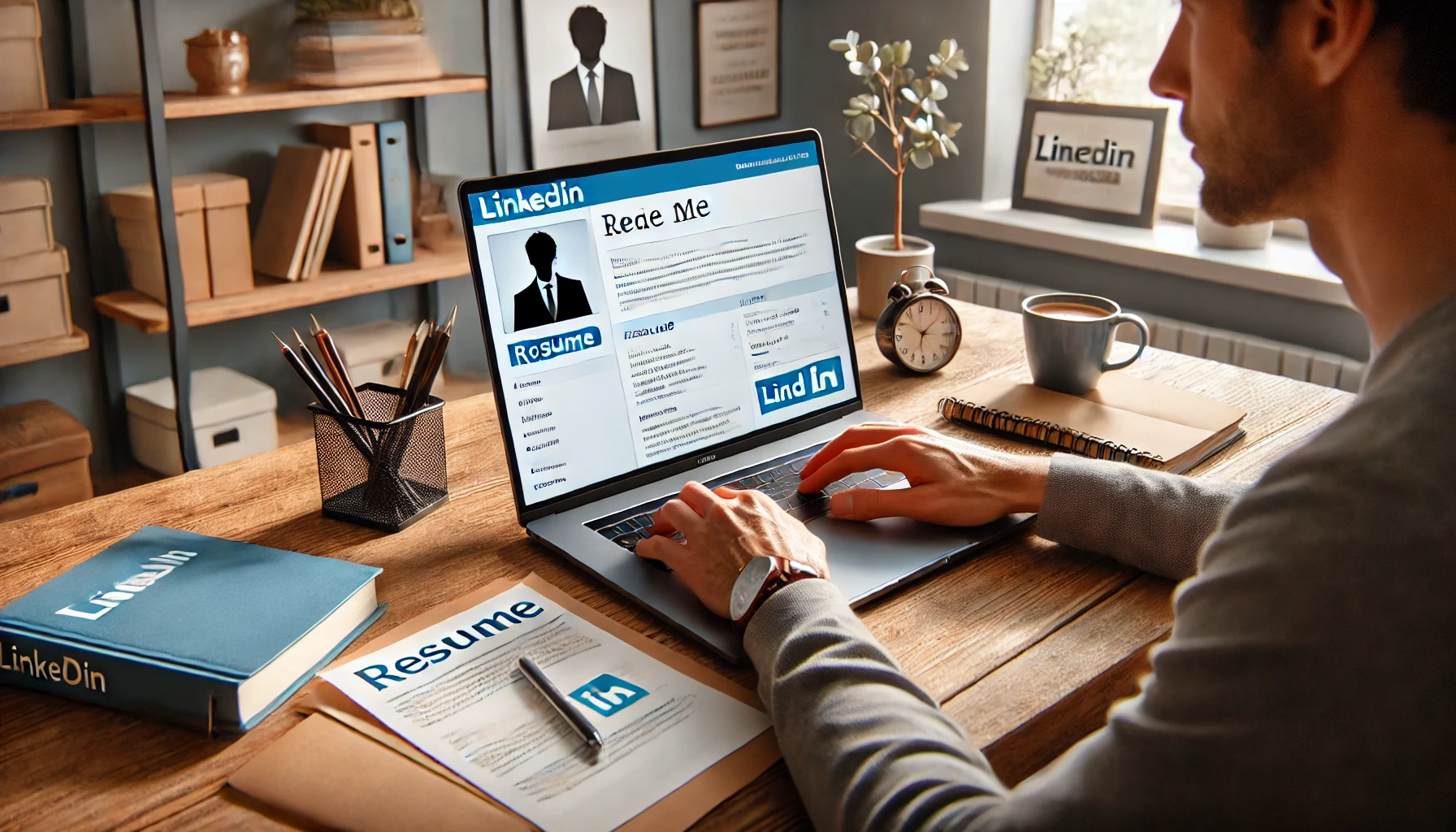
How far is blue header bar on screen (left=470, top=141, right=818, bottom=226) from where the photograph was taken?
1046 millimetres

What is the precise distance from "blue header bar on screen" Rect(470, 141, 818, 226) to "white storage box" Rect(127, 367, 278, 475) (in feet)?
5.80

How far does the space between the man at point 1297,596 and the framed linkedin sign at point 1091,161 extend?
6.71ft

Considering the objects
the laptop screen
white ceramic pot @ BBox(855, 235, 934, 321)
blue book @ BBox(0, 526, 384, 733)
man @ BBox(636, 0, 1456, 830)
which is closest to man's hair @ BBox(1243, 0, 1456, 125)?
man @ BBox(636, 0, 1456, 830)

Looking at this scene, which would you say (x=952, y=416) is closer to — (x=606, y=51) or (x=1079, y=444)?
(x=1079, y=444)

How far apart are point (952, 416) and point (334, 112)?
2.18 meters

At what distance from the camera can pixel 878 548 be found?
1.01m

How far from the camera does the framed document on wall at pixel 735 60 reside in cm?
348

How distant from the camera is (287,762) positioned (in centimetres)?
72

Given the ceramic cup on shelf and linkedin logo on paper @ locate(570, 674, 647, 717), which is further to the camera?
the ceramic cup on shelf

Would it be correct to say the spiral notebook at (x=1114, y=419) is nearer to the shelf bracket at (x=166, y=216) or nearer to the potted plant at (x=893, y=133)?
the potted plant at (x=893, y=133)

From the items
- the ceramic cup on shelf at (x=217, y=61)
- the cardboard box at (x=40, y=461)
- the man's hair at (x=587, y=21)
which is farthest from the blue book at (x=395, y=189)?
the cardboard box at (x=40, y=461)

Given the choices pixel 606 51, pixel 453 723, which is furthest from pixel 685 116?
pixel 453 723

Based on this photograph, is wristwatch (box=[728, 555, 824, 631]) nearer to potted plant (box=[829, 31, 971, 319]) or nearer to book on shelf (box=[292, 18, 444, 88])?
potted plant (box=[829, 31, 971, 319])

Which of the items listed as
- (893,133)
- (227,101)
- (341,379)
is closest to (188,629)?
(341,379)
